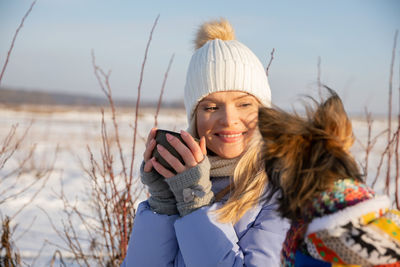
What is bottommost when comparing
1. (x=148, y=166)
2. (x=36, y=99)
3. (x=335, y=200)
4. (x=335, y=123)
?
(x=36, y=99)

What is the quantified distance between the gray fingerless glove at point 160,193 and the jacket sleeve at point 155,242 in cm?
3

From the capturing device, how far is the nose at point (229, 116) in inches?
60.7

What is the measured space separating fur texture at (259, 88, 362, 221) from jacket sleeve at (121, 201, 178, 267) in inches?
24.3

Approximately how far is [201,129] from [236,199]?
43 centimetres

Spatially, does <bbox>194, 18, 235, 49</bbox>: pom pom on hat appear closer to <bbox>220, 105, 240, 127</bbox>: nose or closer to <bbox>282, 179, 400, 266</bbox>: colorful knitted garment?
<bbox>220, 105, 240, 127</bbox>: nose

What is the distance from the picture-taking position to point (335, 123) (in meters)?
0.78

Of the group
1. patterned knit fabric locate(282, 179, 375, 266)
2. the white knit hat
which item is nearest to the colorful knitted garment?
patterned knit fabric locate(282, 179, 375, 266)

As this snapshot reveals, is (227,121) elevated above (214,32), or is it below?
below

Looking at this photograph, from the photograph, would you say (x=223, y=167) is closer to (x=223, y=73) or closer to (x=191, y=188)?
(x=191, y=188)

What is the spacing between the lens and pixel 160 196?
1333mm

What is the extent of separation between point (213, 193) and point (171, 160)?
0.24 meters

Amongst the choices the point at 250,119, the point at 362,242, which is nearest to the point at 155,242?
the point at 250,119

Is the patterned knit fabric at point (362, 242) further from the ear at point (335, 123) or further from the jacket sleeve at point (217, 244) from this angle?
the jacket sleeve at point (217, 244)

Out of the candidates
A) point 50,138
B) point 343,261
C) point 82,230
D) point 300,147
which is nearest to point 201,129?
point 300,147
